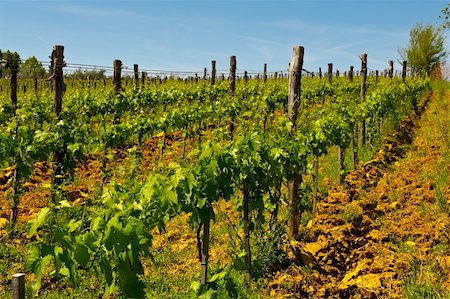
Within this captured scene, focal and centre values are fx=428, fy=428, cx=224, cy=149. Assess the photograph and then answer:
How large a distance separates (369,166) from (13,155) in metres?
7.50

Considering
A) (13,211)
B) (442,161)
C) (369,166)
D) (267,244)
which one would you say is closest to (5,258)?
(13,211)

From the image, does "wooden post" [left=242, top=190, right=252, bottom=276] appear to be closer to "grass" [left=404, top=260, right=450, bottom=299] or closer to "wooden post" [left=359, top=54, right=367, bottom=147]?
"grass" [left=404, top=260, right=450, bottom=299]

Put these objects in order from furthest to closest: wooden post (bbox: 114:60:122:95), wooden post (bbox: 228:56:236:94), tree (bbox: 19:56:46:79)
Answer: tree (bbox: 19:56:46:79), wooden post (bbox: 228:56:236:94), wooden post (bbox: 114:60:122:95)

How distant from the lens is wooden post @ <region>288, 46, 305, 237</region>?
20.4ft

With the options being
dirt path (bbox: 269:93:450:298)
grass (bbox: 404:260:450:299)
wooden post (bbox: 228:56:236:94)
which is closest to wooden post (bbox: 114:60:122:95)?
wooden post (bbox: 228:56:236:94)

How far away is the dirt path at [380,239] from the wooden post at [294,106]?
35 centimetres

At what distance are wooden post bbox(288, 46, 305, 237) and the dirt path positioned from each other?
0.35 m

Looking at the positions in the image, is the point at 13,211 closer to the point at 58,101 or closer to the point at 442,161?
the point at 58,101

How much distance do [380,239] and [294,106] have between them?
7.64ft

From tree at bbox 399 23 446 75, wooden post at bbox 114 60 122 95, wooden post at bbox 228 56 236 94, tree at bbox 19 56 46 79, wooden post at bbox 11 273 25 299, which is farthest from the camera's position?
tree at bbox 399 23 446 75

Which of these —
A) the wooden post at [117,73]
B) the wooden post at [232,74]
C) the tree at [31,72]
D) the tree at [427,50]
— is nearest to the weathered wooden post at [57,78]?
the wooden post at [117,73]

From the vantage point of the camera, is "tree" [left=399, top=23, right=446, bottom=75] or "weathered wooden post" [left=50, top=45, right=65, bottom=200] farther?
"tree" [left=399, top=23, right=446, bottom=75]

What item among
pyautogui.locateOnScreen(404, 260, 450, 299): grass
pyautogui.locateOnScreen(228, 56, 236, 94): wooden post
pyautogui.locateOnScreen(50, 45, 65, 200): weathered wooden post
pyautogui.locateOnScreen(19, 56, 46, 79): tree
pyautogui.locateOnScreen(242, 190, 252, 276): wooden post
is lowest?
pyautogui.locateOnScreen(404, 260, 450, 299): grass

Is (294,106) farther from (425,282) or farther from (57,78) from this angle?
(57,78)
